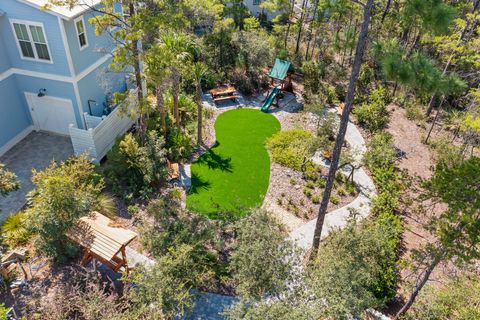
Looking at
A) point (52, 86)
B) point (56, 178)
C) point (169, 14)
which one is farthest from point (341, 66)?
point (56, 178)

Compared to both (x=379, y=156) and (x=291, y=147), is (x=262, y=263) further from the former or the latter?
(x=379, y=156)

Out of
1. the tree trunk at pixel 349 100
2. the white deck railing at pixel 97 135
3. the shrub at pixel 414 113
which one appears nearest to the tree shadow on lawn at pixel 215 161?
the white deck railing at pixel 97 135

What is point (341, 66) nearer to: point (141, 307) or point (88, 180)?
point (88, 180)

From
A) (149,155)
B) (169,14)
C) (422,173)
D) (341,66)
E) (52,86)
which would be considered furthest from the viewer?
(341,66)

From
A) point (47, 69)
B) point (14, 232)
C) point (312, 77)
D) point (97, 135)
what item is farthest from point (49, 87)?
point (312, 77)

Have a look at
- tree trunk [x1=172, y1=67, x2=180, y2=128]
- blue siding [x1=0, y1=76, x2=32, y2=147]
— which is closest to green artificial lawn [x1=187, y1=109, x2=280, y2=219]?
tree trunk [x1=172, y1=67, x2=180, y2=128]
